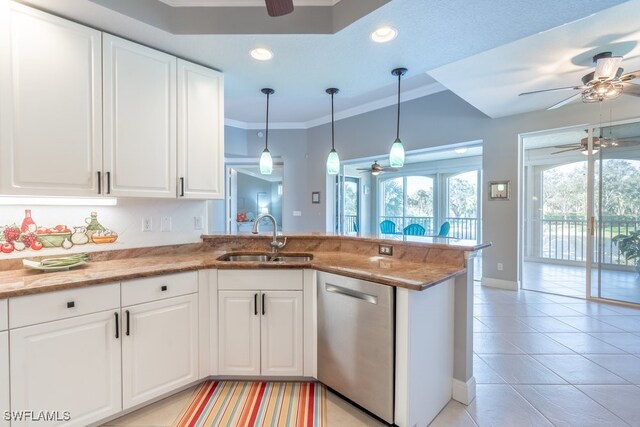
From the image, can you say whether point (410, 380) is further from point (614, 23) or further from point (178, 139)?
point (614, 23)

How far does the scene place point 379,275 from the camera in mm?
1688

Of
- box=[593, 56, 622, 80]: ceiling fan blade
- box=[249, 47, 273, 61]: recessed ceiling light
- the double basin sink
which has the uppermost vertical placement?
box=[593, 56, 622, 80]: ceiling fan blade

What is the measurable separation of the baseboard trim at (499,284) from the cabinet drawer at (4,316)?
5290 mm

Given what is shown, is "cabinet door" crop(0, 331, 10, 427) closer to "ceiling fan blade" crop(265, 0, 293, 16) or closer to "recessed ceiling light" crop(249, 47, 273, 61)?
"ceiling fan blade" crop(265, 0, 293, 16)

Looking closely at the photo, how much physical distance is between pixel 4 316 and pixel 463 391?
2.51 metres

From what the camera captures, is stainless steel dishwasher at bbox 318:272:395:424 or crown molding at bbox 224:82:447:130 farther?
crown molding at bbox 224:82:447:130

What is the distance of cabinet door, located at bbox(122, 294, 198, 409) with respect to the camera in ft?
5.67

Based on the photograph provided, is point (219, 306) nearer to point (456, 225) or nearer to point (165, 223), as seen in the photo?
point (165, 223)

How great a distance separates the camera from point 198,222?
277 centimetres

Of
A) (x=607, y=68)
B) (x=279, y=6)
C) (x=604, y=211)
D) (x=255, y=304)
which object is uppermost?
(x=607, y=68)

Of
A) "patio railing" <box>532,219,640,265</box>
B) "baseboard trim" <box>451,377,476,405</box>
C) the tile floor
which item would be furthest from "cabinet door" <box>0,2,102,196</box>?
"patio railing" <box>532,219,640,265</box>

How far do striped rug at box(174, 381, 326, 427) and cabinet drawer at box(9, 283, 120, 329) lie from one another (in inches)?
32.7

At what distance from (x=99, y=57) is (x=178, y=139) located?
0.67 m
